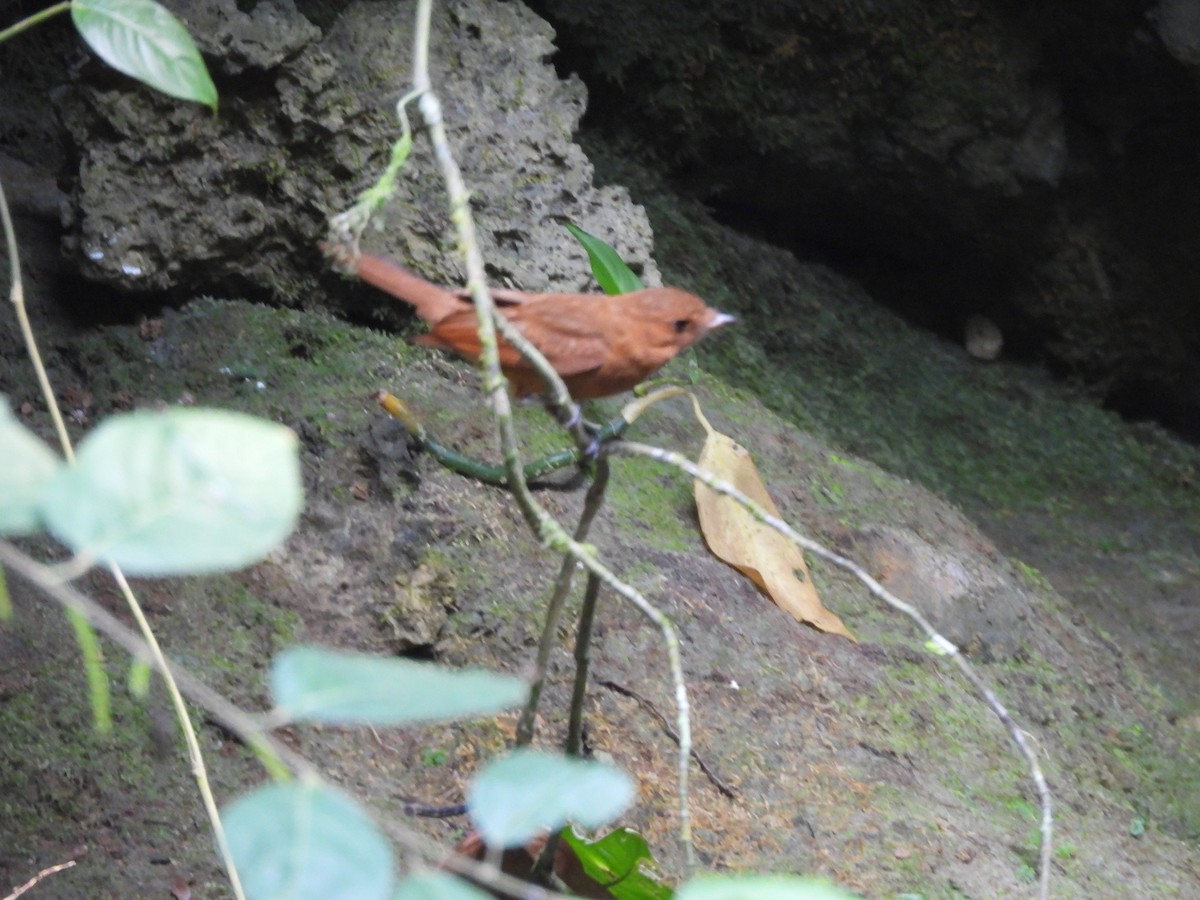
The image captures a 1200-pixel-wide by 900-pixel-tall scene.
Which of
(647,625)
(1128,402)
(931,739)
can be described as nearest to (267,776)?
(647,625)

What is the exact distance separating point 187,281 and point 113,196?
0.92 ft

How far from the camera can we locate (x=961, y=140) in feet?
16.1

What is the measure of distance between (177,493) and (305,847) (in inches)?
5.6

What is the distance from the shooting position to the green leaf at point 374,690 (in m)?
0.44

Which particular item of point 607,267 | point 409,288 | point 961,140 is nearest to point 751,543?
point 607,267

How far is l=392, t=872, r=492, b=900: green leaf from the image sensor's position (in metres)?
0.42

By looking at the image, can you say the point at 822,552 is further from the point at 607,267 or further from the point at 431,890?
the point at 607,267

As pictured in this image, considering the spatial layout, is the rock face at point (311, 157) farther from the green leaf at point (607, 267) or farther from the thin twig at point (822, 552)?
the thin twig at point (822, 552)

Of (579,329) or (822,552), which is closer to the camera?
(822,552)

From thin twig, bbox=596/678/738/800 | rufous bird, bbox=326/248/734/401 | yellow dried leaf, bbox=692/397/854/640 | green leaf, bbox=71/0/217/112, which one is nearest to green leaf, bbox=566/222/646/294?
yellow dried leaf, bbox=692/397/854/640

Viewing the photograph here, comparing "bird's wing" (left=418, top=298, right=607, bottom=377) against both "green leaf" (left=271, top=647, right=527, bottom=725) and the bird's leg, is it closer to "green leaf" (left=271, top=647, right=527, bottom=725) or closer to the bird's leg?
the bird's leg

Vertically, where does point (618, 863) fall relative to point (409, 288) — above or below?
below

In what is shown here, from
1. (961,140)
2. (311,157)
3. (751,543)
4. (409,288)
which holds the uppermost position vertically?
(961,140)

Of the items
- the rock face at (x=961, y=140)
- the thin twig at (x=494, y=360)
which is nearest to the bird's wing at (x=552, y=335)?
the thin twig at (x=494, y=360)
